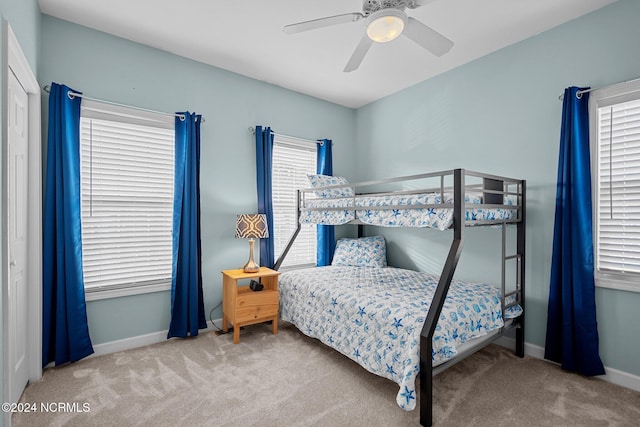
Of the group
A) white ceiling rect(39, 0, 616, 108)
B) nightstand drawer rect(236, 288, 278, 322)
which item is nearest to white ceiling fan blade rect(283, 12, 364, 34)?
white ceiling rect(39, 0, 616, 108)

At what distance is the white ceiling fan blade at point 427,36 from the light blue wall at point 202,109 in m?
1.52

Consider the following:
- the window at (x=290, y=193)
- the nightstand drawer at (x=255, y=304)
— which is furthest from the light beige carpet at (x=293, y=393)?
the window at (x=290, y=193)

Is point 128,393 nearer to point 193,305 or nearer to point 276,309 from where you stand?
point 193,305

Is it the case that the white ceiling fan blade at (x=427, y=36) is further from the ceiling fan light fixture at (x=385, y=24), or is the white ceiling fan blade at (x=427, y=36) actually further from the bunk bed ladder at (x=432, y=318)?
the bunk bed ladder at (x=432, y=318)

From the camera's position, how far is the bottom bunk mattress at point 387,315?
1.86 m

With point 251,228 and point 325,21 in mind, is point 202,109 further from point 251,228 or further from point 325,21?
point 325,21

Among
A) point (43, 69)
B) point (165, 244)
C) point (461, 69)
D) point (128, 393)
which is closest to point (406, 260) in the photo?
point (461, 69)

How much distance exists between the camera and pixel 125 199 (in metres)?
2.66

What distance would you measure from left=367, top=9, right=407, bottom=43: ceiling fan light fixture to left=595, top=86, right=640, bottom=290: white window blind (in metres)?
1.72

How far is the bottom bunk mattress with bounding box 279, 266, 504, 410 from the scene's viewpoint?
186 cm

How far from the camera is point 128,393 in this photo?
1995 mm

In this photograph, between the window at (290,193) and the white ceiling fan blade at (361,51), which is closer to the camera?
the white ceiling fan blade at (361,51)

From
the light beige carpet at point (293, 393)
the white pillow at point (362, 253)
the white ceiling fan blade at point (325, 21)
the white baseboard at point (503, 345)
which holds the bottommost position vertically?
Result: the light beige carpet at point (293, 393)

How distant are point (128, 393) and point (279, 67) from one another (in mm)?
3029
